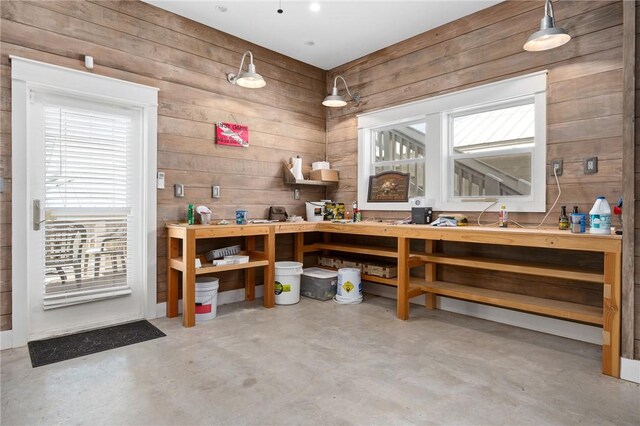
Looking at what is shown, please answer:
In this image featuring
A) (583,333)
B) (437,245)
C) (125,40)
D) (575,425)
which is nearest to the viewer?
(575,425)

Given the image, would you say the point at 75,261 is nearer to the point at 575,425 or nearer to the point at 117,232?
the point at 117,232

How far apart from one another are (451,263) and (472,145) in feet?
4.35

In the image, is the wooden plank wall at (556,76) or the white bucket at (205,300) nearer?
the wooden plank wall at (556,76)

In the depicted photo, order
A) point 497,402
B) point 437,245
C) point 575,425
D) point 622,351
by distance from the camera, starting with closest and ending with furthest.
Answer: point 575,425
point 497,402
point 622,351
point 437,245

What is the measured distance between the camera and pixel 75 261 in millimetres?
3193

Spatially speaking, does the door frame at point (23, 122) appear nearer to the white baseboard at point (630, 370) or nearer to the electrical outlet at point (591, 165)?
the electrical outlet at point (591, 165)

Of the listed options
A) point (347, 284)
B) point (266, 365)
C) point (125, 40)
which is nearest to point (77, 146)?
point (125, 40)

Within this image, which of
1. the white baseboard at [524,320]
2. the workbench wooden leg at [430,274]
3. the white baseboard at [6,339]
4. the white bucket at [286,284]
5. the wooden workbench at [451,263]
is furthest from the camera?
the white bucket at [286,284]

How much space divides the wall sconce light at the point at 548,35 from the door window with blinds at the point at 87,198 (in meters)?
3.42

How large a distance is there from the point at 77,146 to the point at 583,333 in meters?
4.53

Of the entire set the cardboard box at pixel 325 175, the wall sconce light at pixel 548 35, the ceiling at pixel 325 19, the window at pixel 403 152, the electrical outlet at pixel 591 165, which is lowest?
the electrical outlet at pixel 591 165

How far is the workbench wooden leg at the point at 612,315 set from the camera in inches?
94.0

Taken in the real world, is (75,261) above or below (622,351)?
above

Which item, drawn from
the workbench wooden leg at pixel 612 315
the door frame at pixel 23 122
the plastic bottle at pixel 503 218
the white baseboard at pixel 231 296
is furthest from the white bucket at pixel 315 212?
the workbench wooden leg at pixel 612 315
